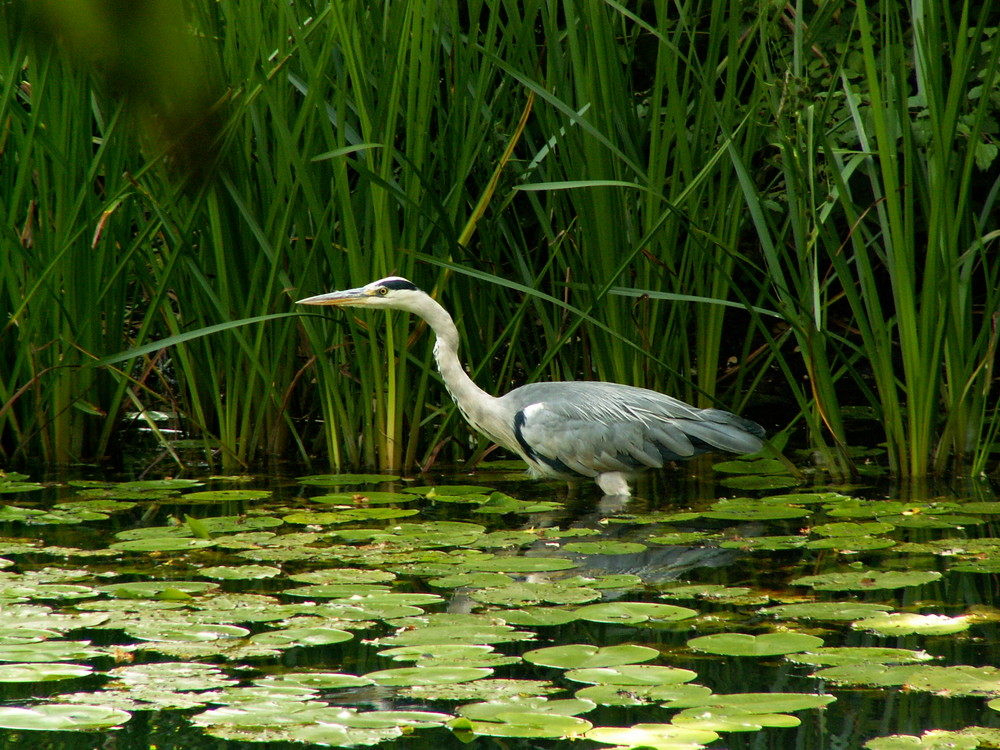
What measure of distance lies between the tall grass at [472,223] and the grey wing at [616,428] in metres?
0.26

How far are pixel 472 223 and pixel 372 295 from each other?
0.49 metres

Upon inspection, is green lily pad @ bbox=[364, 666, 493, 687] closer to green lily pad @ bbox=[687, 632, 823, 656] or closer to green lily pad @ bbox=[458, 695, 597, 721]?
green lily pad @ bbox=[458, 695, 597, 721]

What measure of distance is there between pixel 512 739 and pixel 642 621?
0.73m

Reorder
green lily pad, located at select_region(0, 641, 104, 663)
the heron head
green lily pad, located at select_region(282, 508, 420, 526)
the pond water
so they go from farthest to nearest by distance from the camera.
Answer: the heron head → green lily pad, located at select_region(282, 508, 420, 526) → green lily pad, located at select_region(0, 641, 104, 663) → the pond water

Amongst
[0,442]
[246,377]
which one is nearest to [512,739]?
[246,377]

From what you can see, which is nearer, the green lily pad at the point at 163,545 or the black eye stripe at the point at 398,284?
the green lily pad at the point at 163,545

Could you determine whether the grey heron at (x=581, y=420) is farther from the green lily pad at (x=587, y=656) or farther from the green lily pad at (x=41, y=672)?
the green lily pad at (x=41, y=672)

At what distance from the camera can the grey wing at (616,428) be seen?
4.31m

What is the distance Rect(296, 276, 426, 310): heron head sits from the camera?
13.8 ft

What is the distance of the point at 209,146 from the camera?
0.69 metres

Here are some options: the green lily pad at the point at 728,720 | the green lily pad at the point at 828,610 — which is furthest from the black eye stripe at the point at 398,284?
the green lily pad at the point at 728,720

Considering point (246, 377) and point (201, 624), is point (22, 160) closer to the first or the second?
point (246, 377)

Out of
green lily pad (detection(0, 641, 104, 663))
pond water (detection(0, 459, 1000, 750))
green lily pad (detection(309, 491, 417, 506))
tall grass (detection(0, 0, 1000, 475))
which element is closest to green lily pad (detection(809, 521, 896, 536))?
pond water (detection(0, 459, 1000, 750))

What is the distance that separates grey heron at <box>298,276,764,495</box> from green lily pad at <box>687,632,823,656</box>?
1912mm
